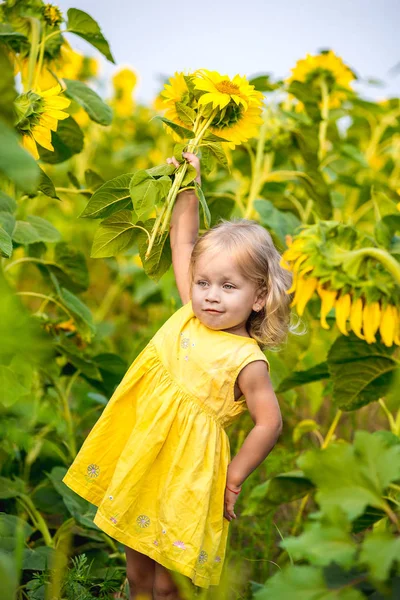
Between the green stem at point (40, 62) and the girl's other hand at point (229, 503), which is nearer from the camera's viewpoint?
the girl's other hand at point (229, 503)

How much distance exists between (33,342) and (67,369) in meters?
1.28

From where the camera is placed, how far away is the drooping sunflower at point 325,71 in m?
2.55

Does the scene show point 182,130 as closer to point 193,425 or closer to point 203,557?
point 193,425

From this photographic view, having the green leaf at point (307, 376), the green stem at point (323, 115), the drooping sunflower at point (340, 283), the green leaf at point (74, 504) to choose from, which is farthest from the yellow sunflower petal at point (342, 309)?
the green stem at point (323, 115)

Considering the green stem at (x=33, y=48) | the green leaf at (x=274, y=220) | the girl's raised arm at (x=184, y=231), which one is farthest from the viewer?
the green leaf at (x=274, y=220)

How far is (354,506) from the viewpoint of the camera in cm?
84

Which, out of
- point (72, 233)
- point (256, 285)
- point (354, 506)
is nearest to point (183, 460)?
point (256, 285)

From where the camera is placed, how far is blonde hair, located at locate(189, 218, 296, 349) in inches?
56.7

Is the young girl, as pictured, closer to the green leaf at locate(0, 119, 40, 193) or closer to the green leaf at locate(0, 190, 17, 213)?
the green leaf at locate(0, 190, 17, 213)

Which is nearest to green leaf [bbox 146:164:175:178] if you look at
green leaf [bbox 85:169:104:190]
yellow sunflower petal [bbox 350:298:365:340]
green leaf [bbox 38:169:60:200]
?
green leaf [bbox 38:169:60:200]

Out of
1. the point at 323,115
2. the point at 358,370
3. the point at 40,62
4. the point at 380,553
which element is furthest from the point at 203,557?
the point at 323,115

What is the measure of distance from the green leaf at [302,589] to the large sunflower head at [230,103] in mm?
809

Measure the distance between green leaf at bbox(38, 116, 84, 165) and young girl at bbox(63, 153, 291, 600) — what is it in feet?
1.64

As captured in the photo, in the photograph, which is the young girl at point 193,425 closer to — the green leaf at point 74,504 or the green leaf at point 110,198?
the green leaf at point 110,198
